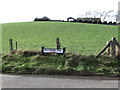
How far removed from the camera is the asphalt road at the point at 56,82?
7.55 meters

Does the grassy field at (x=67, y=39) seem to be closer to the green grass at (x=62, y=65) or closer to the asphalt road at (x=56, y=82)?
the green grass at (x=62, y=65)

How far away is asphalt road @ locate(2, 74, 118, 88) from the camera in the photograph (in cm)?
755

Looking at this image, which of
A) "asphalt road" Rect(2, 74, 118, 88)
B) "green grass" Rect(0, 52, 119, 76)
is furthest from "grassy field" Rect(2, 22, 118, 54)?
"asphalt road" Rect(2, 74, 118, 88)

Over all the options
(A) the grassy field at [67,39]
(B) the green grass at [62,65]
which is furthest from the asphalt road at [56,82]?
(A) the grassy field at [67,39]

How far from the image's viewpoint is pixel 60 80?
8.27m

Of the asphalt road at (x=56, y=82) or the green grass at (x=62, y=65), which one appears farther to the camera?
the green grass at (x=62, y=65)

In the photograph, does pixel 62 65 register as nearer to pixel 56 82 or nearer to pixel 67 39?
pixel 56 82

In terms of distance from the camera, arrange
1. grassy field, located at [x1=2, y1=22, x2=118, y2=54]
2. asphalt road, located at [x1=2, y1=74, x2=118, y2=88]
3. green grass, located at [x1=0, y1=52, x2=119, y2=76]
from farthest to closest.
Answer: grassy field, located at [x1=2, y1=22, x2=118, y2=54]
green grass, located at [x1=0, y1=52, x2=119, y2=76]
asphalt road, located at [x1=2, y1=74, x2=118, y2=88]

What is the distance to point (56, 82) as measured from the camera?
7984mm

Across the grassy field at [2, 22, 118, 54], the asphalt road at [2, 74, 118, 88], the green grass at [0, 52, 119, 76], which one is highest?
the grassy field at [2, 22, 118, 54]

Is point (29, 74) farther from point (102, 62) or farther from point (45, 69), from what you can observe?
point (102, 62)

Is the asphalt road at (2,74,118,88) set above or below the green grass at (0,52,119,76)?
below

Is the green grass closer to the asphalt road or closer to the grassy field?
the asphalt road

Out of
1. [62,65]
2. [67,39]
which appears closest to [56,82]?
[62,65]
